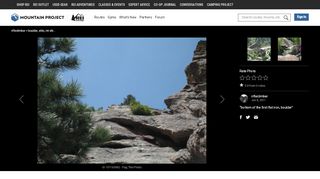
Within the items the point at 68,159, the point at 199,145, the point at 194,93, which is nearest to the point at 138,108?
the point at 194,93

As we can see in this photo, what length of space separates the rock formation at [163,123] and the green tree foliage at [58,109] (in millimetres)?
4043

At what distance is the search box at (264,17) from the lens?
3.67 m

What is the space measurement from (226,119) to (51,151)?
2.84m

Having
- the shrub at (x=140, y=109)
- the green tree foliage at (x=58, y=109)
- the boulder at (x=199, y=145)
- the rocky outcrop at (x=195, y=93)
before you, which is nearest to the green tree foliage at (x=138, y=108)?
the shrub at (x=140, y=109)

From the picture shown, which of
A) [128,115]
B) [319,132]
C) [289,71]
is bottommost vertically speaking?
[128,115]

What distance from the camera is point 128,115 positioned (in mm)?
14438

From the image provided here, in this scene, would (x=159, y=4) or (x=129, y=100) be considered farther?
(x=129, y=100)

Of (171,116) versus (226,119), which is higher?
(226,119)

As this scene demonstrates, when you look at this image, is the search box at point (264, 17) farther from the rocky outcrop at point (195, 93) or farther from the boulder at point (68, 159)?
the rocky outcrop at point (195, 93)

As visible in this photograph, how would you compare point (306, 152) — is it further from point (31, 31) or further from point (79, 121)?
point (79, 121)

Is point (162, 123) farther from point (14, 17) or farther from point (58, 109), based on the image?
point (14, 17)

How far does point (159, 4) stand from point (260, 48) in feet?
2.92

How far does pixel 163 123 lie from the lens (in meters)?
13.6

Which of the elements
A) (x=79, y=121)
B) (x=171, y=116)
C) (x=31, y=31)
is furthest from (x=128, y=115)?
(x=31, y=31)
